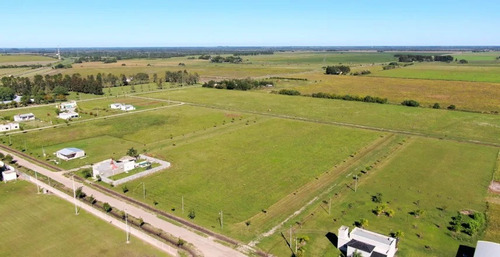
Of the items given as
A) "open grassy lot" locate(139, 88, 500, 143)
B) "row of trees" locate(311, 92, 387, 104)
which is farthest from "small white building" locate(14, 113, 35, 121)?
"row of trees" locate(311, 92, 387, 104)

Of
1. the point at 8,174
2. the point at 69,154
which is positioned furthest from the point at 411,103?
the point at 8,174

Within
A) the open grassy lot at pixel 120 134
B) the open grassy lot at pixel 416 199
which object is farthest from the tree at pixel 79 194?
the open grassy lot at pixel 416 199

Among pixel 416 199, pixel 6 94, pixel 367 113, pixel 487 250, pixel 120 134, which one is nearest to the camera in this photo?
pixel 487 250

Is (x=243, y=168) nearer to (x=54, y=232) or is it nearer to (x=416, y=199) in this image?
(x=416, y=199)

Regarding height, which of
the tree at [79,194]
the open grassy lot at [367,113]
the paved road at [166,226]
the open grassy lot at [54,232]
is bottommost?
the open grassy lot at [54,232]

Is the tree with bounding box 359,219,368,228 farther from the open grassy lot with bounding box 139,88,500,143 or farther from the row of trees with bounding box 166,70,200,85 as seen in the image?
the row of trees with bounding box 166,70,200,85

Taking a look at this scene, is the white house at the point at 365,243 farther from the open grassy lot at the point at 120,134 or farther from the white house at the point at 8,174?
the white house at the point at 8,174

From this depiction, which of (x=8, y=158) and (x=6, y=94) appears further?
(x=6, y=94)
